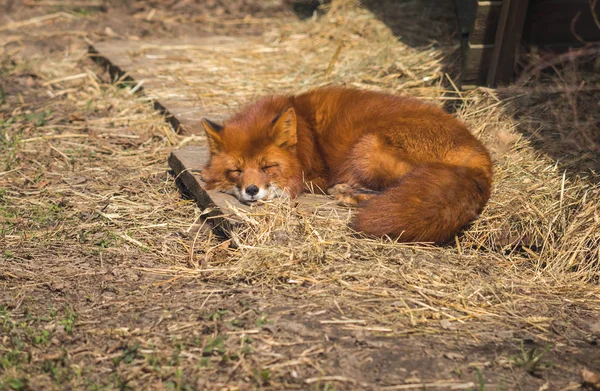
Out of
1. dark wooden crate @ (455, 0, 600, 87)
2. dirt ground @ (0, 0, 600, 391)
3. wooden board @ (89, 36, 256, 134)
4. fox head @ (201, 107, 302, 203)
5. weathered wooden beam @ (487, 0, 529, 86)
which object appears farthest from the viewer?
wooden board @ (89, 36, 256, 134)

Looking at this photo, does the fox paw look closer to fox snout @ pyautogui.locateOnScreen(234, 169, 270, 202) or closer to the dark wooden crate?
fox snout @ pyautogui.locateOnScreen(234, 169, 270, 202)

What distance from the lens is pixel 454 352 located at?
3.56 m

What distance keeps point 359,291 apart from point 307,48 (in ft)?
18.1

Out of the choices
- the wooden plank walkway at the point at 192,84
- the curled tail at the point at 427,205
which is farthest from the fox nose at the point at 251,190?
the curled tail at the point at 427,205

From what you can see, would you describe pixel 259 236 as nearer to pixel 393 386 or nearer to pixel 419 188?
pixel 419 188

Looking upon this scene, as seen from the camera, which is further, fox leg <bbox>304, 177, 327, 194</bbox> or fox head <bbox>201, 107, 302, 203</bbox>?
fox leg <bbox>304, 177, 327, 194</bbox>

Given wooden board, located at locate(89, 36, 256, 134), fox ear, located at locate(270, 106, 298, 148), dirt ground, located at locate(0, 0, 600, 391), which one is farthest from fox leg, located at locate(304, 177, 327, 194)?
Result: wooden board, located at locate(89, 36, 256, 134)

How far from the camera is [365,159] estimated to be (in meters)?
5.22

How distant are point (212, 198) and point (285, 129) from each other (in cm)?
78

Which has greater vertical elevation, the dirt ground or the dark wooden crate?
the dark wooden crate

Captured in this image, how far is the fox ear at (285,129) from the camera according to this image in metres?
5.32

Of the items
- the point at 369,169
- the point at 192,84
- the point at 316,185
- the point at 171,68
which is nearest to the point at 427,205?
the point at 369,169

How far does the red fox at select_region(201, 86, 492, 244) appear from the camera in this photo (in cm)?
457

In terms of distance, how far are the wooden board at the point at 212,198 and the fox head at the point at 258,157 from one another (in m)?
0.10
